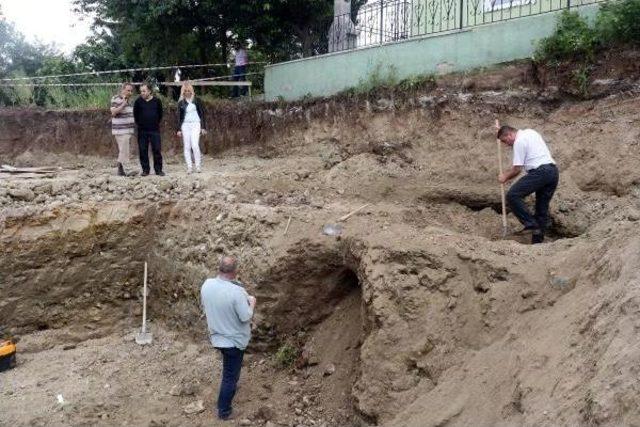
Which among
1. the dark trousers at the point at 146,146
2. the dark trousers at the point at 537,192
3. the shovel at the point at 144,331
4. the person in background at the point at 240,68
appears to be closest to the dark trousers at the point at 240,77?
the person in background at the point at 240,68

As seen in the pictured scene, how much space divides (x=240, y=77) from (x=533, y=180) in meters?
8.45

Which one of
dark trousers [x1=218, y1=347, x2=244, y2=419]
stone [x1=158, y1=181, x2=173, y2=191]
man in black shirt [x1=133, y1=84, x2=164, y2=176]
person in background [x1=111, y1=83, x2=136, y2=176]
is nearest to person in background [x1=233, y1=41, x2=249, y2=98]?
person in background [x1=111, y1=83, x2=136, y2=176]

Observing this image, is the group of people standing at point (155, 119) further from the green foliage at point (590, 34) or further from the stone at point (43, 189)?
the green foliage at point (590, 34)

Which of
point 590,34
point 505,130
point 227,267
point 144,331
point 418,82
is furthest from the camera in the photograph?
point 418,82

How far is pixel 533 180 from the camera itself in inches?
276

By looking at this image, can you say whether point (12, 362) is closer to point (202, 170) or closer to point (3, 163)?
point (202, 170)

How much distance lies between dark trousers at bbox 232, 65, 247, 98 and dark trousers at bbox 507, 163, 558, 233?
323 inches

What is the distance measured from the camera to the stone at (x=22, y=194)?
870 cm

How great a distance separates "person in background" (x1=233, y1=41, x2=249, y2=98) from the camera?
45.1ft

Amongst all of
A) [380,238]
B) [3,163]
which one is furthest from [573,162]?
[3,163]

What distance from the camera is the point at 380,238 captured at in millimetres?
6512

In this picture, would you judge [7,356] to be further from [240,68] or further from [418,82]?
[240,68]

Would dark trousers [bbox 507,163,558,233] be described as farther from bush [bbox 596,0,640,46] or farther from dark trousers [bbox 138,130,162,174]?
dark trousers [bbox 138,130,162,174]

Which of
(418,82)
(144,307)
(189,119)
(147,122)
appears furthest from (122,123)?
(418,82)
